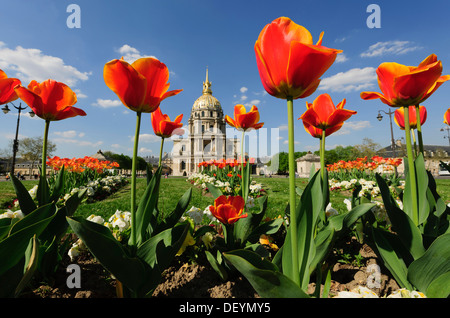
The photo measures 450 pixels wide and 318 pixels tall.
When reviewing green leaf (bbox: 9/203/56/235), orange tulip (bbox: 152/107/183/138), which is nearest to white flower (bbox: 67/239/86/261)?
green leaf (bbox: 9/203/56/235)

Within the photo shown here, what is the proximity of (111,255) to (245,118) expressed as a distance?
1640 mm

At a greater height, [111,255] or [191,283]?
[111,255]

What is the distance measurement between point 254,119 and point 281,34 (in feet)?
4.09

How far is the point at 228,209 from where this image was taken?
168cm

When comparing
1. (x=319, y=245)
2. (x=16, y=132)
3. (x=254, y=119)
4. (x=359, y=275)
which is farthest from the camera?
(x=16, y=132)

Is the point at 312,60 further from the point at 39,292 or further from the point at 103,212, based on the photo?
the point at 103,212

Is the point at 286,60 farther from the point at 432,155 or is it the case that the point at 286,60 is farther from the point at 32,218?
the point at 432,155

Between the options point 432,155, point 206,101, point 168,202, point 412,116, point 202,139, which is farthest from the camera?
point 206,101

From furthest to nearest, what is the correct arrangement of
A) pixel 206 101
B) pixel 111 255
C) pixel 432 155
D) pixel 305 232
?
pixel 206 101 → pixel 432 155 → pixel 305 232 → pixel 111 255

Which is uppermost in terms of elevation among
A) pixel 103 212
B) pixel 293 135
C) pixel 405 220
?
pixel 293 135

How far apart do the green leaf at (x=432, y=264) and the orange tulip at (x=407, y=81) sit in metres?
0.84

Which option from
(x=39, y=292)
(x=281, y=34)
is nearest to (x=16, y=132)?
(x=39, y=292)

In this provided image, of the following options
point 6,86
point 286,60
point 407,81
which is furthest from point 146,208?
point 407,81

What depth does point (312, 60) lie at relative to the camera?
1.00 m
